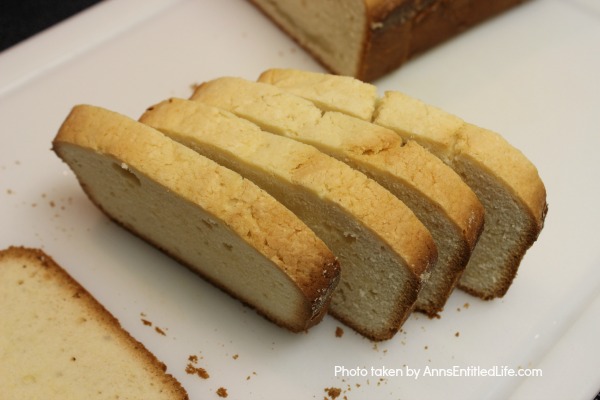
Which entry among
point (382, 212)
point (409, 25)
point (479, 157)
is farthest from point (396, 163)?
point (409, 25)

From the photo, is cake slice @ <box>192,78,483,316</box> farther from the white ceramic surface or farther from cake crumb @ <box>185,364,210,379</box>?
cake crumb @ <box>185,364,210,379</box>

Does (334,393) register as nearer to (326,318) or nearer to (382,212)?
(326,318)

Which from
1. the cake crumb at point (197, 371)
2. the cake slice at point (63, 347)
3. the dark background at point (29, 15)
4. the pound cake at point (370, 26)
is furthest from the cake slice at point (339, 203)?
the dark background at point (29, 15)

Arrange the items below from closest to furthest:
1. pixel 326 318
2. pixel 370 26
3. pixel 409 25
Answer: pixel 326 318 → pixel 370 26 → pixel 409 25

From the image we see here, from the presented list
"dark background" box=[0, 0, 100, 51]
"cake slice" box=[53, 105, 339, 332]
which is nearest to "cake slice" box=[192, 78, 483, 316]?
"cake slice" box=[53, 105, 339, 332]

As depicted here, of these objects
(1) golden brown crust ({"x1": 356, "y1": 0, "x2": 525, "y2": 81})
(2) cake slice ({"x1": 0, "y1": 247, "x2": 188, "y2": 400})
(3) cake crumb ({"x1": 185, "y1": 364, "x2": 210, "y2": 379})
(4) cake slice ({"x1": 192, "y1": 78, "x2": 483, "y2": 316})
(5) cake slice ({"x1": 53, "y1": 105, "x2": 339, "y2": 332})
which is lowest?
(2) cake slice ({"x1": 0, "y1": 247, "x2": 188, "y2": 400})
